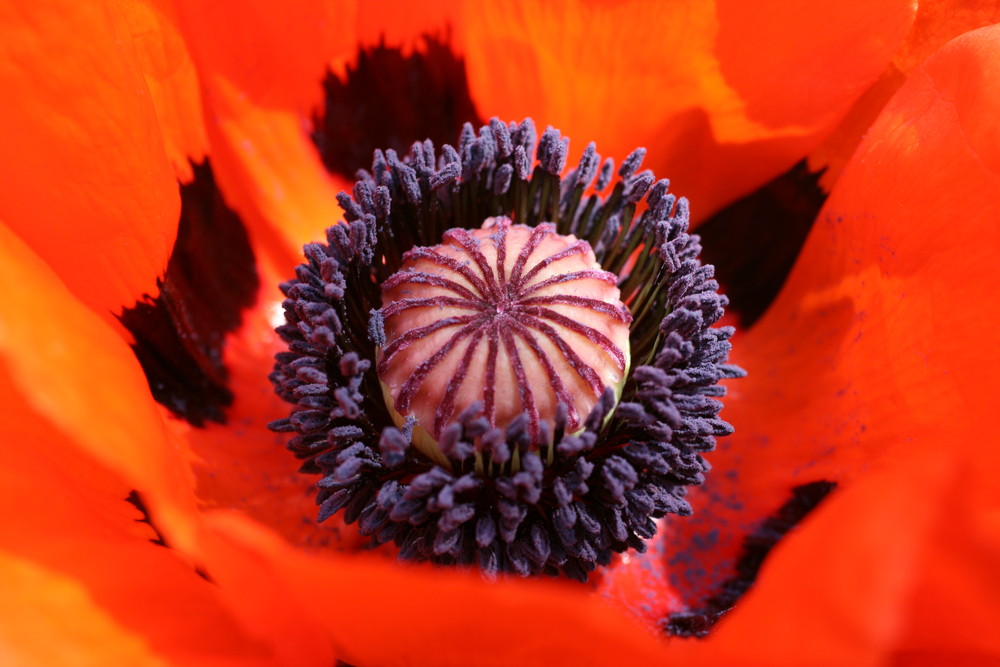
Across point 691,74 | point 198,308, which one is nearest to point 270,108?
point 198,308

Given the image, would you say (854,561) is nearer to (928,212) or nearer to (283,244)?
(928,212)

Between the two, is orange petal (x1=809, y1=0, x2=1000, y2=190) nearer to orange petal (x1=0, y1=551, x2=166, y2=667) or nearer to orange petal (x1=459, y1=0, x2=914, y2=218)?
orange petal (x1=459, y1=0, x2=914, y2=218)

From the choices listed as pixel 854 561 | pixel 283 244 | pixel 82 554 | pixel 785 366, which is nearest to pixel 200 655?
pixel 82 554

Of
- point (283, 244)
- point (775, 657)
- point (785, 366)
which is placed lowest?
point (775, 657)

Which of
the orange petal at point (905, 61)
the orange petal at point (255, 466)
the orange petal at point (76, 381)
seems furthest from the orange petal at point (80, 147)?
the orange petal at point (905, 61)

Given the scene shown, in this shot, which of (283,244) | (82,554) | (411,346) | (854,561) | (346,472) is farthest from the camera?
(283,244)

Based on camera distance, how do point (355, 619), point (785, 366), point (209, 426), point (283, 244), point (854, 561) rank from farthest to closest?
1. point (283, 244)
2. point (785, 366)
3. point (209, 426)
4. point (355, 619)
5. point (854, 561)

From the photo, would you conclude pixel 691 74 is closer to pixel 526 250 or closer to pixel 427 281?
pixel 526 250
